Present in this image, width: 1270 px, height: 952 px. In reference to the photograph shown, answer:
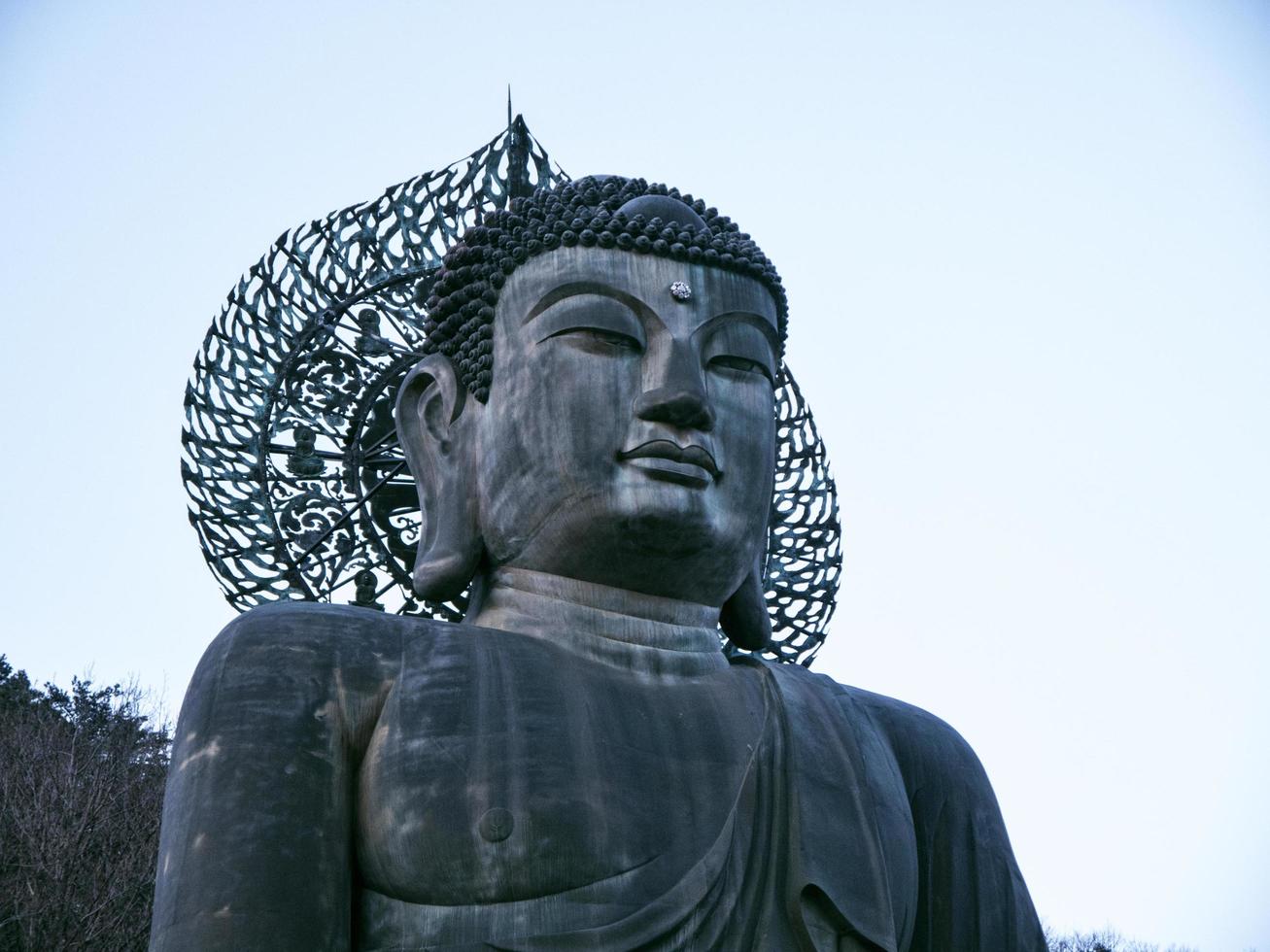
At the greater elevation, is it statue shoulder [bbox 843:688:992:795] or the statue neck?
the statue neck

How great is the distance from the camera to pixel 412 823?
16.7 ft

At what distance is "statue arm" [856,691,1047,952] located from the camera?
228 inches

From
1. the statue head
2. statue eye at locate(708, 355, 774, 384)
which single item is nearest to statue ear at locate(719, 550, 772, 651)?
the statue head

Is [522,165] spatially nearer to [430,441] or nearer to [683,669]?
[430,441]

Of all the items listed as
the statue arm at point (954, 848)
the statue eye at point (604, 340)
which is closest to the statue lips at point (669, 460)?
the statue eye at point (604, 340)

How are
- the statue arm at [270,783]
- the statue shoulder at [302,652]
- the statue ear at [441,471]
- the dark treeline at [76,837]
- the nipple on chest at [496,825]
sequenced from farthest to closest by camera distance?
1. the dark treeline at [76,837]
2. the statue ear at [441,471]
3. the statue shoulder at [302,652]
4. the nipple on chest at [496,825]
5. the statue arm at [270,783]

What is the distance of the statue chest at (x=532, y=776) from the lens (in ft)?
16.5

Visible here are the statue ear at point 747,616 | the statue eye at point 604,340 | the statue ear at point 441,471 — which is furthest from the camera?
the statue ear at point 747,616

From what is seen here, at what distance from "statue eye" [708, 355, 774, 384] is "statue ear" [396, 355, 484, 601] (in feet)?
2.63

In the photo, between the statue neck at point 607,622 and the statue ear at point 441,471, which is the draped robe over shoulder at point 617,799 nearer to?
the statue neck at point 607,622

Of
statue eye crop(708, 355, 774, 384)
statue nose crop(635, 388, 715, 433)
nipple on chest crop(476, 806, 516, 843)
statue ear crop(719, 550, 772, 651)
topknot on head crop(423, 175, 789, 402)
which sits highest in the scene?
topknot on head crop(423, 175, 789, 402)

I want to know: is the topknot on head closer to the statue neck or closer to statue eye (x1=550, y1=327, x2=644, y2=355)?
statue eye (x1=550, y1=327, x2=644, y2=355)

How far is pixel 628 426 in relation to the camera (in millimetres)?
5750

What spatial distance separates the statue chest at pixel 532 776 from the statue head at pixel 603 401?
419 mm
